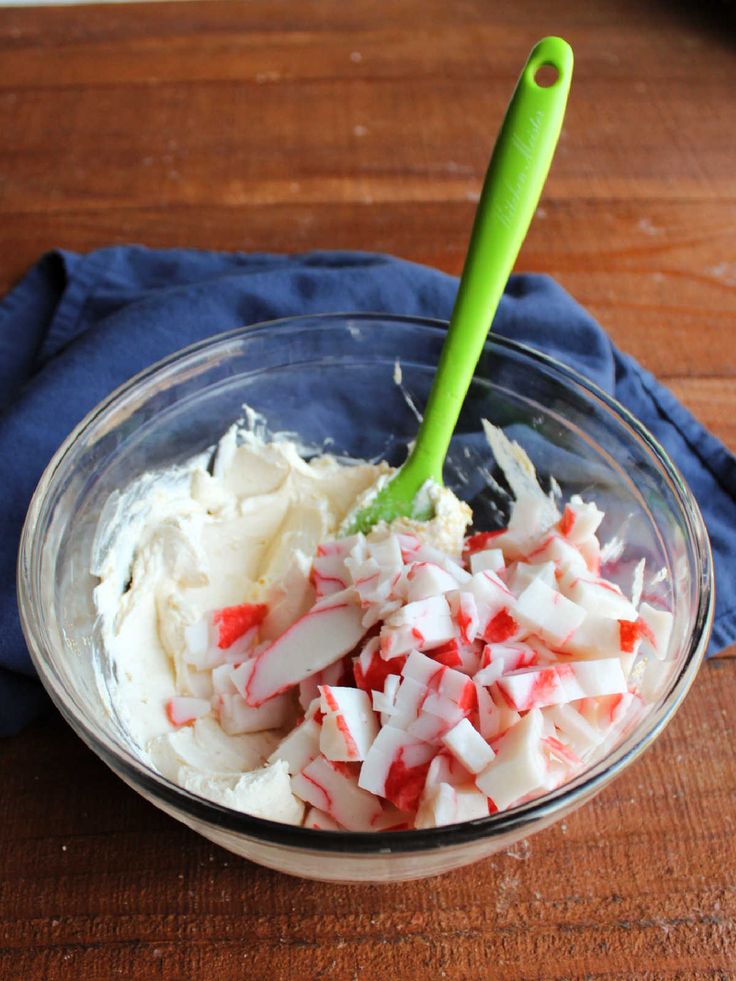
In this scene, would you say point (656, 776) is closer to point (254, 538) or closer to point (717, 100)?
point (254, 538)

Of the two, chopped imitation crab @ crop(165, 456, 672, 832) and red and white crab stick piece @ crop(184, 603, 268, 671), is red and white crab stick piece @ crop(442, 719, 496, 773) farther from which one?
red and white crab stick piece @ crop(184, 603, 268, 671)

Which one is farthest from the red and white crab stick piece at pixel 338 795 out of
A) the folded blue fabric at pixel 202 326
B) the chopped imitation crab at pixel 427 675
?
the folded blue fabric at pixel 202 326

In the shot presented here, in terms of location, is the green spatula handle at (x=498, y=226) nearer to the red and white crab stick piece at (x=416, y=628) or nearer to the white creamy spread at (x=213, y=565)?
the white creamy spread at (x=213, y=565)

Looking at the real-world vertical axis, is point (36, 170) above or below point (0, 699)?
above

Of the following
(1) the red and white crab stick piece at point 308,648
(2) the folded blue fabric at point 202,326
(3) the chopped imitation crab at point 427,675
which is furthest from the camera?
(2) the folded blue fabric at point 202,326

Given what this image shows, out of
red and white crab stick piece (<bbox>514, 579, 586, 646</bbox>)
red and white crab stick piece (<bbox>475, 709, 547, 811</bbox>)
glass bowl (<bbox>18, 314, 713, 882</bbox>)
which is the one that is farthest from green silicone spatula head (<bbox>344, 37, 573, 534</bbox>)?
red and white crab stick piece (<bbox>475, 709, 547, 811</bbox>)

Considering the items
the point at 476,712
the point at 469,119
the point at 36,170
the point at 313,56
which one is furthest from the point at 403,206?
the point at 476,712
